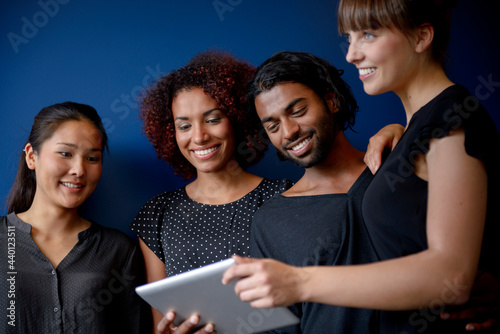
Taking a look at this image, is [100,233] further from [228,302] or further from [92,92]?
[228,302]

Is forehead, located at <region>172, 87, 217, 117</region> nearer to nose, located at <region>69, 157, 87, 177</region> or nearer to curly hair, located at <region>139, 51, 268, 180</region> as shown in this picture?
curly hair, located at <region>139, 51, 268, 180</region>

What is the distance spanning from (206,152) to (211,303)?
736 mm

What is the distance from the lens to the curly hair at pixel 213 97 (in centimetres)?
196

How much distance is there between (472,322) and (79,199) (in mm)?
1454

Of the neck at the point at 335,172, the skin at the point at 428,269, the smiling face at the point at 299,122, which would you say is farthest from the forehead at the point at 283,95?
the skin at the point at 428,269

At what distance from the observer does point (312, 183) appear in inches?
67.7

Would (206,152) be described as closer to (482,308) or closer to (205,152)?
(205,152)

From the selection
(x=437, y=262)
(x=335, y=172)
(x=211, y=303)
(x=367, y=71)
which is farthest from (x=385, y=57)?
(x=211, y=303)

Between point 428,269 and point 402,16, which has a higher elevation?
point 402,16

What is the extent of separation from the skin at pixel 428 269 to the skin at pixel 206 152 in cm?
89

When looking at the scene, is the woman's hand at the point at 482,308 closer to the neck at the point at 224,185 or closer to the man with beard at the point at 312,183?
the man with beard at the point at 312,183

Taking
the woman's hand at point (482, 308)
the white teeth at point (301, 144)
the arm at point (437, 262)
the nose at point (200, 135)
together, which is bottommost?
the woman's hand at point (482, 308)

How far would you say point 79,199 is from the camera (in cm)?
190

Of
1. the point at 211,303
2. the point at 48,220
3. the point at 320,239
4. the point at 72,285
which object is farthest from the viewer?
the point at 48,220
